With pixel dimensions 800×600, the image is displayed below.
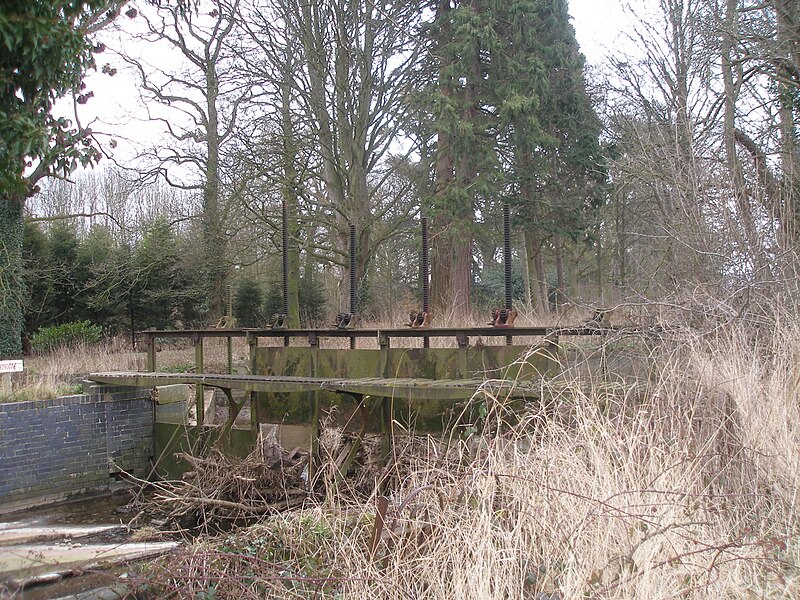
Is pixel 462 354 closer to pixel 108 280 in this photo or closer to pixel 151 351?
pixel 151 351

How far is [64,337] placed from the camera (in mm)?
16312

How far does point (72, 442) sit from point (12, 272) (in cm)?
571

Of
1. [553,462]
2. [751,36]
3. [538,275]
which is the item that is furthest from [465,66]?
[553,462]

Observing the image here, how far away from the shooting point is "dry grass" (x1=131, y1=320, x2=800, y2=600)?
3086 mm

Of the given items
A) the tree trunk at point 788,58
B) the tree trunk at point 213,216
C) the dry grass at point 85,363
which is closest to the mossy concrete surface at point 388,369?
the dry grass at point 85,363

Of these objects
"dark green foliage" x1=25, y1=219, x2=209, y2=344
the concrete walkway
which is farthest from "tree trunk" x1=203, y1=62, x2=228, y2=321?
the concrete walkway

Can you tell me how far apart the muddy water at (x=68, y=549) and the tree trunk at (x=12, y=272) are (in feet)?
21.4

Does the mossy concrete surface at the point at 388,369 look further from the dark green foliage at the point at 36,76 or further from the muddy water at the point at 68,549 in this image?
the dark green foliage at the point at 36,76

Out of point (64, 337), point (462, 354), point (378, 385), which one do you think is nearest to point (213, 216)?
point (64, 337)

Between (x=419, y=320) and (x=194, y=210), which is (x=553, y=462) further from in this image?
(x=194, y=210)

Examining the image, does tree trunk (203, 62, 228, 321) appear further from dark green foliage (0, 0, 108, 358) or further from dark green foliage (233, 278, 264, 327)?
dark green foliage (0, 0, 108, 358)

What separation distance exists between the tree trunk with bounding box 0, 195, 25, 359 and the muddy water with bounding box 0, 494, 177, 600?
256 inches

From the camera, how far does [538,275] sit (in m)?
18.2

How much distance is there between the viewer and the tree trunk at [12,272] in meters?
14.2
